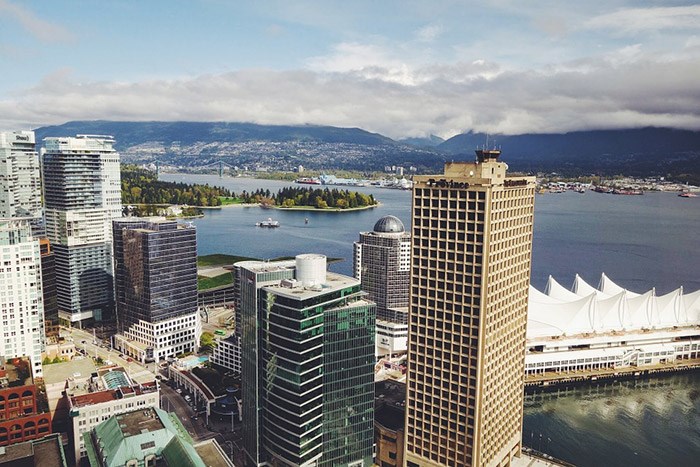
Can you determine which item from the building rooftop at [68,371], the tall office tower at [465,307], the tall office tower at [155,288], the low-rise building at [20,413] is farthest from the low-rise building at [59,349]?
the tall office tower at [465,307]

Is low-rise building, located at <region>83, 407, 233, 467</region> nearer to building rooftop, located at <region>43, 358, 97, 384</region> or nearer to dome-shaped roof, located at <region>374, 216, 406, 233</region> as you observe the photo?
building rooftop, located at <region>43, 358, 97, 384</region>

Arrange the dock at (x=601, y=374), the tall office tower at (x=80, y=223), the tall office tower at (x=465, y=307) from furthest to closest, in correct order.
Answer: the tall office tower at (x=80, y=223) → the dock at (x=601, y=374) → the tall office tower at (x=465, y=307)

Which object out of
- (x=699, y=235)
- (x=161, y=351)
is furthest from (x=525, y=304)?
(x=699, y=235)

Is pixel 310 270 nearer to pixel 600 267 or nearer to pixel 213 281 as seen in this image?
pixel 213 281

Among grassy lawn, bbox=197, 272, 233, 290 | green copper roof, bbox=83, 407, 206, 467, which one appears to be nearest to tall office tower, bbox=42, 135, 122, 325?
grassy lawn, bbox=197, 272, 233, 290

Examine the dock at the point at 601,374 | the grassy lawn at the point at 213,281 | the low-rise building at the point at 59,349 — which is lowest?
the dock at the point at 601,374

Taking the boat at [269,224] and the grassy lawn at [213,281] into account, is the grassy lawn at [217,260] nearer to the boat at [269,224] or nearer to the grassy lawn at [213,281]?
the grassy lawn at [213,281]

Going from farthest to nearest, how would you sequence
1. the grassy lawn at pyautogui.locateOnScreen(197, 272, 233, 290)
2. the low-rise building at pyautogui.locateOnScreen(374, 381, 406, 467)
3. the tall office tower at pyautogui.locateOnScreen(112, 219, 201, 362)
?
the grassy lawn at pyautogui.locateOnScreen(197, 272, 233, 290)
the tall office tower at pyautogui.locateOnScreen(112, 219, 201, 362)
the low-rise building at pyautogui.locateOnScreen(374, 381, 406, 467)
